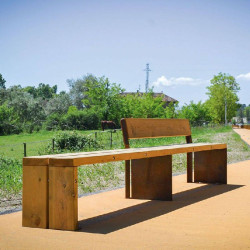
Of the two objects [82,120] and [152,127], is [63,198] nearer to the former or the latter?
[152,127]

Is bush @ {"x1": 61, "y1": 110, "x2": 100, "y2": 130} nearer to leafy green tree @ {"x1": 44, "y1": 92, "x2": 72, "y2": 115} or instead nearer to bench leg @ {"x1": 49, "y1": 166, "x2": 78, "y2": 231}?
leafy green tree @ {"x1": 44, "y1": 92, "x2": 72, "y2": 115}

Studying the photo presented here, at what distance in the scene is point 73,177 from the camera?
3.71 meters

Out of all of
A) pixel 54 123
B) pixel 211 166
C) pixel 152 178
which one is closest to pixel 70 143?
pixel 211 166

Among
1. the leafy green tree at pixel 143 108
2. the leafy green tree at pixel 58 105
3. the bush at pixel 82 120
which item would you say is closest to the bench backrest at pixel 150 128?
the bush at pixel 82 120

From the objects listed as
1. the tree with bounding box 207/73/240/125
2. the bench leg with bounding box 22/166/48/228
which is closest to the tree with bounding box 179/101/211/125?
the tree with bounding box 207/73/240/125

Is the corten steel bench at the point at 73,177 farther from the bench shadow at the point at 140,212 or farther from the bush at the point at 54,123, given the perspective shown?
the bush at the point at 54,123

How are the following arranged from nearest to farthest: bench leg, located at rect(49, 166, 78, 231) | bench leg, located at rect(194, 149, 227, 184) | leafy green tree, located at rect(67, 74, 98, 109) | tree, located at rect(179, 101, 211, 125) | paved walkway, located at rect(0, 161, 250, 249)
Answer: paved walkway, located at rect(0, 161, 250, 249) < bench leg, located at rect(49, 166, 78, 231) < bench leg, located at rect(194, 149, 227, 184) < tree, located at rect(179, 101, 211, 125) < leafy green tree, located at rect(67, 74, 98, 109)

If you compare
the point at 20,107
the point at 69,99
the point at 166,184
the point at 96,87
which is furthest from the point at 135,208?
the point at 69,99

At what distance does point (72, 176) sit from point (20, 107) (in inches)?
2165

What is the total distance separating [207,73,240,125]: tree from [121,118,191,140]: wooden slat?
58914 millimetres

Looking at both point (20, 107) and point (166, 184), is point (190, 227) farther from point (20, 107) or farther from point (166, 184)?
point (20, 107)

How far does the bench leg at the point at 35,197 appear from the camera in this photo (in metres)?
3.83

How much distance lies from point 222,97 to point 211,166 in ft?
195

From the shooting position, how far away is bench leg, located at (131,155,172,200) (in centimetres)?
519
